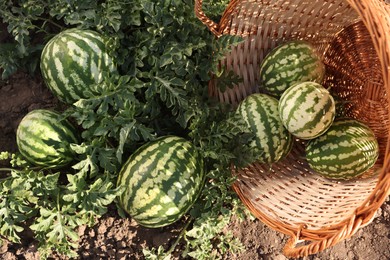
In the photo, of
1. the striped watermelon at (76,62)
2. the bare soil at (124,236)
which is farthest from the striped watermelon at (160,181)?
the striped watermelon at (76,62)

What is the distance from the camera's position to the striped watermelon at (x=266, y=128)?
269cm

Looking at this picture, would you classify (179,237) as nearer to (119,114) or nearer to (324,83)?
(119,114)

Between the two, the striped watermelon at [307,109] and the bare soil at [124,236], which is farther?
the bare soil at [124,236]

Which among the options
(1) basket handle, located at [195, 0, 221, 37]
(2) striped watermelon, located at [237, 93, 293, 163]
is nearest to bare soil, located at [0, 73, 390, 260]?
(2) striped watermelon, located at [237, 93, 293, 163]

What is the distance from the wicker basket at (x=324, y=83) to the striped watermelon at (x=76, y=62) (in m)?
0.57

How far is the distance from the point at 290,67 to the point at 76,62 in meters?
1.20

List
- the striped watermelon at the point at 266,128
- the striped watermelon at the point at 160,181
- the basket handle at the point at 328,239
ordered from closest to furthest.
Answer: the basket handle at the point at 328,239
the striped watermelon at the point at 160,181
the striped watermelon at the point at 266,128

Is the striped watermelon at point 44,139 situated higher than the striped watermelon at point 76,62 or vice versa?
the striped watermelon at point 76,62

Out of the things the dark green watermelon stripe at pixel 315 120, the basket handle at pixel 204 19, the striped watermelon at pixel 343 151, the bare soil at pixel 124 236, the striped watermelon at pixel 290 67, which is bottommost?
the bare soil at pixel 124 236

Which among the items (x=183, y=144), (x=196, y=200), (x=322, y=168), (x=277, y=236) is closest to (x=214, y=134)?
(x=183, y=144)

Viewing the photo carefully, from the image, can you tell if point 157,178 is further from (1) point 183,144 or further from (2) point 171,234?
(2) point 171,234

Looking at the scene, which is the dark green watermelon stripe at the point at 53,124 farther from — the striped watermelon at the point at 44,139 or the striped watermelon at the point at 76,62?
the striped watermelon at the point at 76,62

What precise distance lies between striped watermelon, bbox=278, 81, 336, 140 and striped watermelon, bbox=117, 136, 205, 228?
56 cm

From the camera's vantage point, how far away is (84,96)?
2625mm
